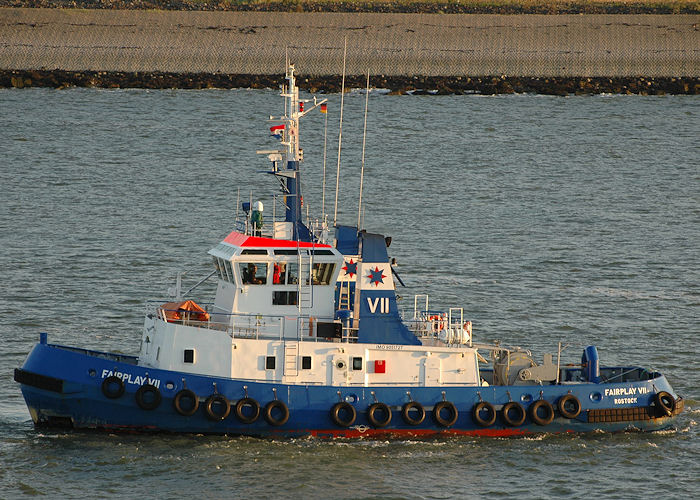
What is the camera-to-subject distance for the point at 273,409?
21.4m

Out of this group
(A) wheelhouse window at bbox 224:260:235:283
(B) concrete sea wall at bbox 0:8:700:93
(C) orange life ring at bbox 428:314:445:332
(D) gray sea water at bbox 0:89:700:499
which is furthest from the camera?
(B) concrete sea wall at bbox 0:8:700:93

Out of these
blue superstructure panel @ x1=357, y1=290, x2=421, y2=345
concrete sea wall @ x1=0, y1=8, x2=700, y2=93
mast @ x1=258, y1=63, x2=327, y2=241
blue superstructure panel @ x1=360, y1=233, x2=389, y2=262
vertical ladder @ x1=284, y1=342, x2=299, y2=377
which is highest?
concrete sea wall @ x1=0, y1=8, x2=700, y2=93

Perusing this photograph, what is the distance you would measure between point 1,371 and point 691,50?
195 ft

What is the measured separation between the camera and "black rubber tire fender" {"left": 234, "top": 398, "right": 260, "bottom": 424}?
21.3m

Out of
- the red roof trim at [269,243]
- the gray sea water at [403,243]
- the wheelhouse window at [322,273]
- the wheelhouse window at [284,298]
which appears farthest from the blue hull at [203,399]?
the red roof trim at [269,243]

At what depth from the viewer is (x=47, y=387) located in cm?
2153

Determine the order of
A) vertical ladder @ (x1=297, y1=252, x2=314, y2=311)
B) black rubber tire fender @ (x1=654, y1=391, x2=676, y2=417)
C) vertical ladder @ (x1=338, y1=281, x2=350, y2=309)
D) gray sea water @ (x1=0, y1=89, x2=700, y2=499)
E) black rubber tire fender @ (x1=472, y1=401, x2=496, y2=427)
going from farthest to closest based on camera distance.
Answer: black rubber tire fender @ (x1=654, y1=391, x2=676, y2=417) < vertical ladder @ (x1=338, y1=281, x2=350, y2=309) < vertical ladder @ (x1=297, y1=252, x2=314, y2=311) < black rubber tire fender @ (x1=472, y1=401, x2=496, y2=427) < gray sea water @ (x1=0, y1=89, x2=700, y2=499)

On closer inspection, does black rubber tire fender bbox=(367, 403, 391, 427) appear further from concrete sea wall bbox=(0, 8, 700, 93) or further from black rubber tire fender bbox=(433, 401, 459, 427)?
concrete sea wall bbox=(0, 8, 700, 93)

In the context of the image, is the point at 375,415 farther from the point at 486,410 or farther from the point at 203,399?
the point at 203,399

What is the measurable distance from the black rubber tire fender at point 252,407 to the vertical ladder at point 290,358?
78 centimetres

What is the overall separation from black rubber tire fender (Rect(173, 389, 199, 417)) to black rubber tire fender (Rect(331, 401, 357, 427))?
238 cm

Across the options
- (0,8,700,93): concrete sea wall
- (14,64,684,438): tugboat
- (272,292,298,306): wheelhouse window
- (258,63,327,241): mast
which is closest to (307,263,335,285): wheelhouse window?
(14,64,684,438): tugboat

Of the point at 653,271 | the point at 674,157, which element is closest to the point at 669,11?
the point at 674,157

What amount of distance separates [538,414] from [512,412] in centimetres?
47
